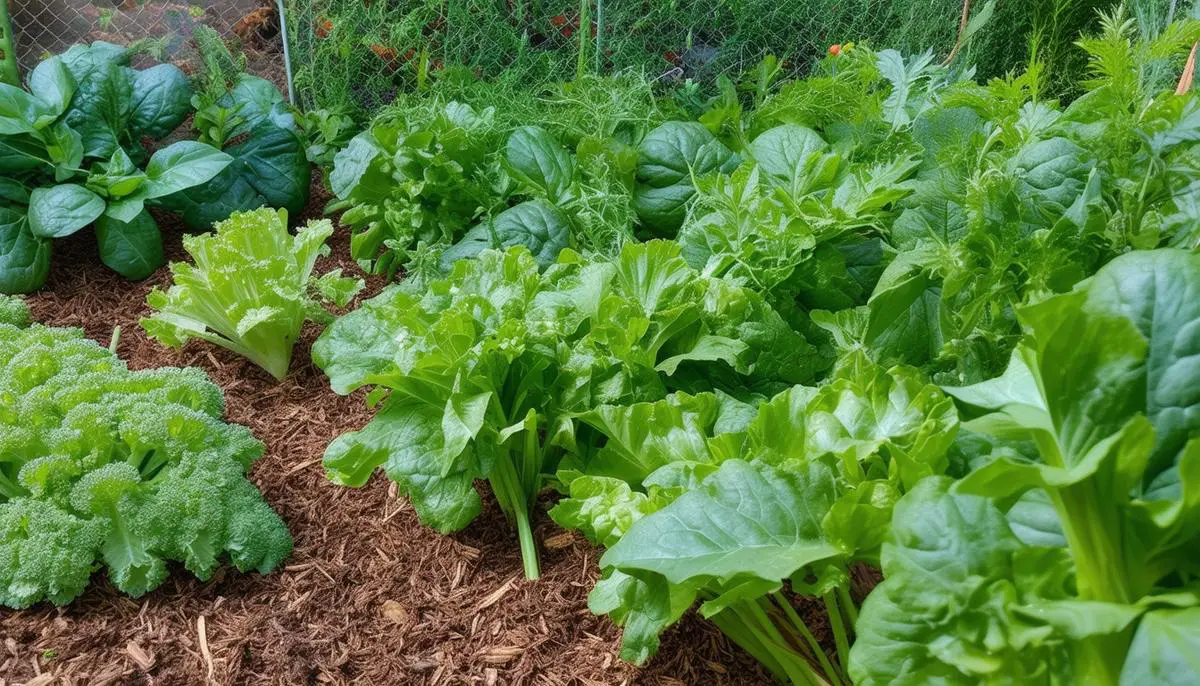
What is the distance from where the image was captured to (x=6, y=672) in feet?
6.20

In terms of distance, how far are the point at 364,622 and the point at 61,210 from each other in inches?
80.6

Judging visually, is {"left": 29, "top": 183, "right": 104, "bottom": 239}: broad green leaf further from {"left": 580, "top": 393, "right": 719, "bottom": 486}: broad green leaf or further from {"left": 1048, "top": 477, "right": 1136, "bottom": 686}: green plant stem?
{"left": 1048, "top": 477, "right": 1136, "bottom": 686}: green plant stem

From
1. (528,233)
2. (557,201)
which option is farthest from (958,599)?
(557,201)

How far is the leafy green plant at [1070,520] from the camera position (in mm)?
1138

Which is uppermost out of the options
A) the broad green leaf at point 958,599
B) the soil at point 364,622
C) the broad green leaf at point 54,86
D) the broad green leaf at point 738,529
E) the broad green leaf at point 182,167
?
the broad green leaf at point 958,599

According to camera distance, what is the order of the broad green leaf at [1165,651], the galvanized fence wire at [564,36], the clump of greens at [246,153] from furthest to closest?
the galvanized fence wire at [564,36] → the clump of greens at [246,153] → the broad green leaf at [1165,651]

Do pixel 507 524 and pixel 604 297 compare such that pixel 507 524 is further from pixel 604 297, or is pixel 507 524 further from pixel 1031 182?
pixel 1031 182

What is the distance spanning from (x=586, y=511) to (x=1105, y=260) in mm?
1174

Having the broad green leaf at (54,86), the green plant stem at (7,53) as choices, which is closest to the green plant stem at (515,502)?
the broad green leaf at (54,86)

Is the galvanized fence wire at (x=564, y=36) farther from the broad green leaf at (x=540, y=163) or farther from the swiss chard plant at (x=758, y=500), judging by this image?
the swiss chard plant at (x=758, y=500)

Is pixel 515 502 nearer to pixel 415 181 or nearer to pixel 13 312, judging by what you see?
pixel 415 181

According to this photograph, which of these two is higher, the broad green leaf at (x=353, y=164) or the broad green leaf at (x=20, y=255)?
the broad green leaf at (x=353, y=164)

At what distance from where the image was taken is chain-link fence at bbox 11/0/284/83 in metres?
4.14

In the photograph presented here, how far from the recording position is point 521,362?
2.12m
